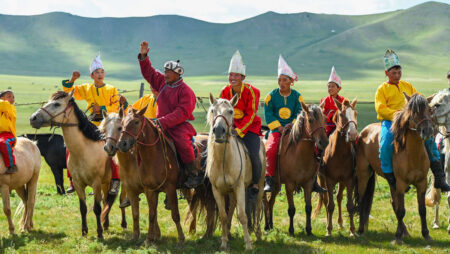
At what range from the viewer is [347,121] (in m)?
9.25

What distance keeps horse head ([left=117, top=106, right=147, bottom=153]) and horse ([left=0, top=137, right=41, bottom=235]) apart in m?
2.77

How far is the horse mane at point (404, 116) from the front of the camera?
784 centimetres

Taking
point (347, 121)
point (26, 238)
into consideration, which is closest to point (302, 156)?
point (347, 121)

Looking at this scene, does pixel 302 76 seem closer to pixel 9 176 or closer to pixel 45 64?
pixel 45 64

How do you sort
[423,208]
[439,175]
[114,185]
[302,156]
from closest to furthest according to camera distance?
[423,208], [439,175], [302,156], [114,185]

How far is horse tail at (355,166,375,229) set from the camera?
958 cm

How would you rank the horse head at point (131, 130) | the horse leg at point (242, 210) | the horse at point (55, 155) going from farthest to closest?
1. the horse at point (55, 155)
2. the horse leg at point (242, 210)
3. the horse head at point (131, 130)

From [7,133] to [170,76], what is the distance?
319cm

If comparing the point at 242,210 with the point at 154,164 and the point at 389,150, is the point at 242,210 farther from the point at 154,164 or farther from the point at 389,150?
the point at 389,150

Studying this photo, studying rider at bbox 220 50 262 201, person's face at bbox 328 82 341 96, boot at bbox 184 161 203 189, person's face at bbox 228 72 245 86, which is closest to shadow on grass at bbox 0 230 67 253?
boot at bbox 184 161 203 189

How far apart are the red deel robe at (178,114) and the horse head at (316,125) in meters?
1.97

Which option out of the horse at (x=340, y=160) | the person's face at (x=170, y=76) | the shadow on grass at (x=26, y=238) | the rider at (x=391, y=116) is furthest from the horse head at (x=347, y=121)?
the shadow on grass at (x=26, y=238)

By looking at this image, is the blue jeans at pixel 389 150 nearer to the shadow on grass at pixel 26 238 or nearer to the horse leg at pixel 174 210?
the horse leg at pixel 174 210

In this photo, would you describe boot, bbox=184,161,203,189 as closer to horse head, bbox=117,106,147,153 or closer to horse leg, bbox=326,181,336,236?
horse head, bbox=117,106,147,153
